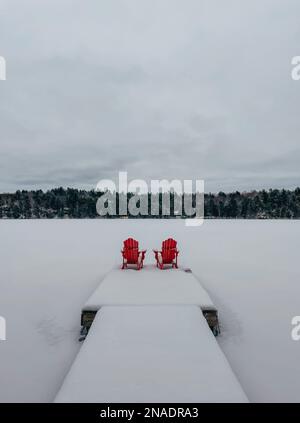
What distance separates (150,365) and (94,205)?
4215 inches

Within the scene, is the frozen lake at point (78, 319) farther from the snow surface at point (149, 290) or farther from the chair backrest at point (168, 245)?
the chair backrest at point (168, 245)

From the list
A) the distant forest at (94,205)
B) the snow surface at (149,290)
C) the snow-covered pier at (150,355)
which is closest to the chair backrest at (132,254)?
the snow surface at (149,290)

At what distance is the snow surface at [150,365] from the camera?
2898 mm

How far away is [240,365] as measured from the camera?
4617mm

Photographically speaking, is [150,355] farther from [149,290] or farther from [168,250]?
[168,250]

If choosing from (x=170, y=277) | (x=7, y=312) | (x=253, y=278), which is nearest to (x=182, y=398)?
(x=170, y=277)

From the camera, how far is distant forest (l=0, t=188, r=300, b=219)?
98688 mm

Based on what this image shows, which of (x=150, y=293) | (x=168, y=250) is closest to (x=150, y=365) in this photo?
(x=150, y=293)

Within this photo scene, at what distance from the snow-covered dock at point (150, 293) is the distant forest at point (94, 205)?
9809cm

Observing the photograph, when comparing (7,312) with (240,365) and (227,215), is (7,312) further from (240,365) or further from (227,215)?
(227,215)

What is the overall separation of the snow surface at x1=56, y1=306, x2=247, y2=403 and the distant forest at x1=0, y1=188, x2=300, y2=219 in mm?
101325

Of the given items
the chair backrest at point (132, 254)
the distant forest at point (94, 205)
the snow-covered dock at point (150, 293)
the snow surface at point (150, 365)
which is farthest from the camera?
the distant forest at point (94, 205)

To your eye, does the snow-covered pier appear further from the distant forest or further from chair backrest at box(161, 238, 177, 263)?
the distant forest
